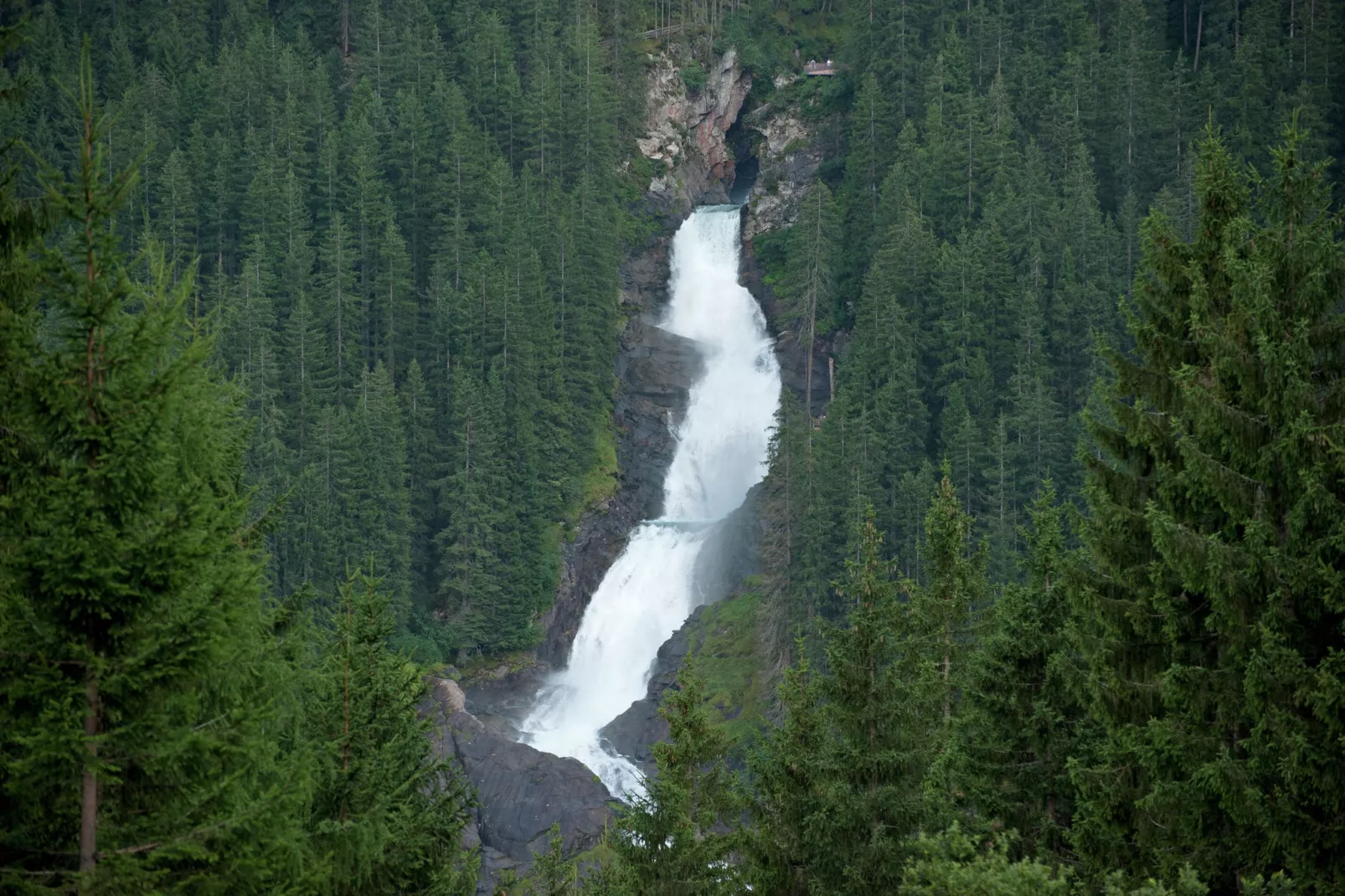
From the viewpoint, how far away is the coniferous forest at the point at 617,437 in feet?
36.6

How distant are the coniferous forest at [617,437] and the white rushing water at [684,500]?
3288 millimetres

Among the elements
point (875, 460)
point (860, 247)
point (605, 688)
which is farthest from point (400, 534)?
point (860, 247)

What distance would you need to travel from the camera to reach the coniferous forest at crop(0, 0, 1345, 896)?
11148mm

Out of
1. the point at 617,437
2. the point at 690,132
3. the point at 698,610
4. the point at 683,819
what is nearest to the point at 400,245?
the point at 617,437

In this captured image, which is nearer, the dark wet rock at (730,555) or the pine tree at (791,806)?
the pine tree at (791,806)

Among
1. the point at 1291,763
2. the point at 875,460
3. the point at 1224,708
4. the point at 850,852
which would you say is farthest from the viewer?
the point at 875,460

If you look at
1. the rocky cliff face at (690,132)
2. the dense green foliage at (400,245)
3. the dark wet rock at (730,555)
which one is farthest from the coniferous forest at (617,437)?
the dark wet rock at (730,555)

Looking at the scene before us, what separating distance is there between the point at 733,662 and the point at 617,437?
2185cm

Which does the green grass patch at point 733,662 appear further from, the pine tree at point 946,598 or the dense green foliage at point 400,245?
the pine tree at point 946,598

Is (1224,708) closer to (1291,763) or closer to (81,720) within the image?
(1291,763)

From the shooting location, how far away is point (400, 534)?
66500 millimetres

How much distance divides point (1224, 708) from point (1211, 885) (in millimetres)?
2113

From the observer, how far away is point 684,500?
78.1 meters

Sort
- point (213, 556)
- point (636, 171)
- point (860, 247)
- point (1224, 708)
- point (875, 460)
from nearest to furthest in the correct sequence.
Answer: point (213, 556)
point (1224, 708)
point (875, 460)
point (860, 247)
point (636, 171)
